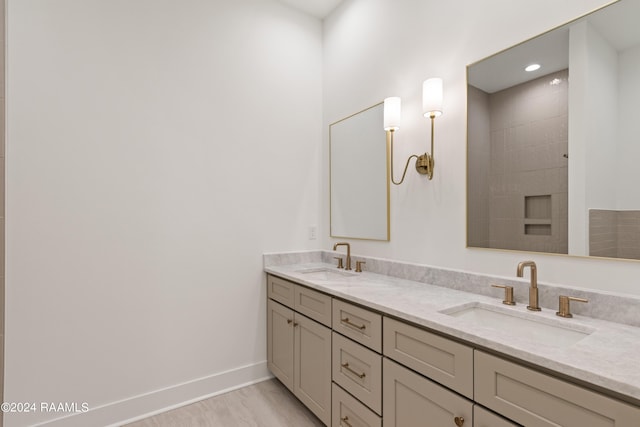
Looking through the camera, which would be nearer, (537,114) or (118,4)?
(537,114)

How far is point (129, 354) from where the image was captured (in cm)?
199

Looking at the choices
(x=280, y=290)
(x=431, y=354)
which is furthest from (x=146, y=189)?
Answer: (x=431, y=354)

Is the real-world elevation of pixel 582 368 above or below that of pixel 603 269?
below

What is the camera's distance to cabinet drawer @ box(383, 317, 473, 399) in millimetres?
1060

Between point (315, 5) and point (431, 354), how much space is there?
106 inches

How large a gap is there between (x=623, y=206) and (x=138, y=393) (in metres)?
2.66

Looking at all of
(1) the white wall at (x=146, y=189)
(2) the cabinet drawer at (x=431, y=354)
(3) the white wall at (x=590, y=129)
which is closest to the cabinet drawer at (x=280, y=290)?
(1) the white wall at (x=146, y=189)

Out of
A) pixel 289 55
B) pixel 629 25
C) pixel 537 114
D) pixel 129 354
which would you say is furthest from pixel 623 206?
pixel 129 354

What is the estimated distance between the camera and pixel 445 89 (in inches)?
70.2

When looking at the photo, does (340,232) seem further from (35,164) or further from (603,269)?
(35,164)

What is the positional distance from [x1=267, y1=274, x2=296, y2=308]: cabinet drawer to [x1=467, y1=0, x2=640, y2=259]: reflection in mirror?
1.16 m

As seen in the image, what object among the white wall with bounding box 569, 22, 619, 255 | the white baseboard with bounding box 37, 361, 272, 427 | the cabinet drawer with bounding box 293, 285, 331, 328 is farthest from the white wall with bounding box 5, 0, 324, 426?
Result: the white wall with bounding box 569, 22, 619, 255

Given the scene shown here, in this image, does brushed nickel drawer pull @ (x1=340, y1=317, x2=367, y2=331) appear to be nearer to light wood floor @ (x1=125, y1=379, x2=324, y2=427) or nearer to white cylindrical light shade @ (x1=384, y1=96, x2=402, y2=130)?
light wood floor @ (x1=125, y1=379, x2=324, y2=427)

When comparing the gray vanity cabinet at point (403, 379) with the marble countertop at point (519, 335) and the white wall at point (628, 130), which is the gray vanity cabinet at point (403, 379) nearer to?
the marble countertop at point (519, 335)
